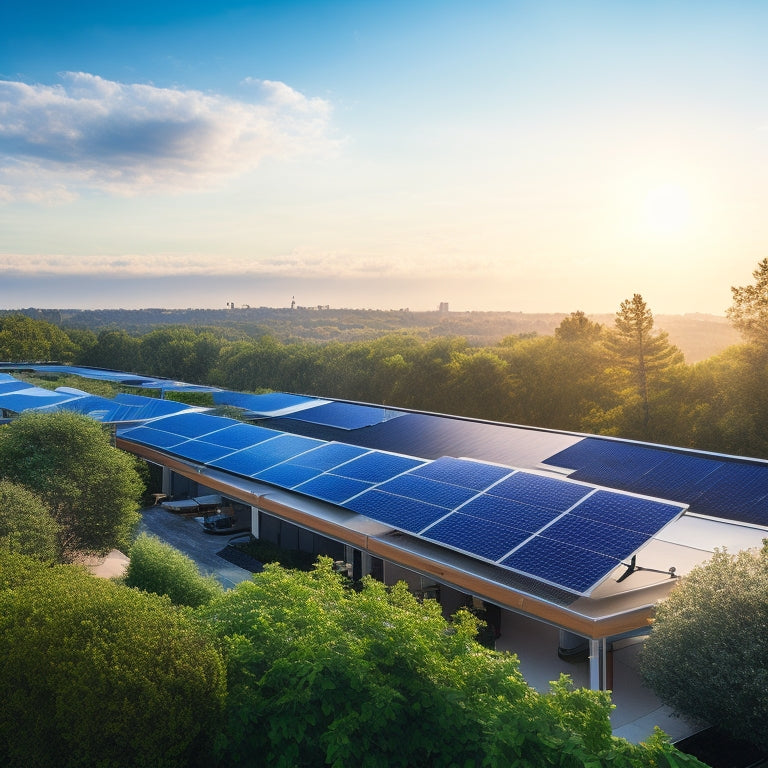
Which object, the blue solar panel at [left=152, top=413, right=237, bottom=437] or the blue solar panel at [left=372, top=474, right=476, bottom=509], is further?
the blue solar panel at [left=152, top=413, right=237, bottom=437]

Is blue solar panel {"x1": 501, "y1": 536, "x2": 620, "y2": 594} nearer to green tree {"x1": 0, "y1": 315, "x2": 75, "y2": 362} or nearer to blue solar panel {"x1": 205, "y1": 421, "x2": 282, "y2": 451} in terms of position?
blue solar panel {"x1": 205, "y1": 421, "x2": 282, "y2": 451}

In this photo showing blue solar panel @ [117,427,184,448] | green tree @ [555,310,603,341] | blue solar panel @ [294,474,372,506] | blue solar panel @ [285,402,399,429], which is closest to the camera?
blue solar panel @ [294,474,372,506]

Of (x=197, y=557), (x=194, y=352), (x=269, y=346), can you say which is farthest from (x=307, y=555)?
(x=194, y=352)

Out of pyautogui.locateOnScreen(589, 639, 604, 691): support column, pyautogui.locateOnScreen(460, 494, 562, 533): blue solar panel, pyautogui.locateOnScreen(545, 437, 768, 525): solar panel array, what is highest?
pyautogui.locateOnScreen(460, 494, 562, 533): blue solar panel

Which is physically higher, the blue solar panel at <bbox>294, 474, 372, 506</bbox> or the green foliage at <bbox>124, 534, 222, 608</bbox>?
the blue solar panel at <bbox>294, 474, 372, 506</bbox>

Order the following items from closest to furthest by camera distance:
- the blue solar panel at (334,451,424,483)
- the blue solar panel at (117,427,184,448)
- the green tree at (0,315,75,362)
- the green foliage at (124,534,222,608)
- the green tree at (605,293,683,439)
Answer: the green foliage at (124,534,222,608)
the blue solar panel at (334,451,424,483)
the blue solar panel at (117,427,184,448)
the green tree at (605,293,683,439)
the green tree at (0,315,75,362)

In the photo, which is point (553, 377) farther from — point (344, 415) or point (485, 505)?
point (485, 505)

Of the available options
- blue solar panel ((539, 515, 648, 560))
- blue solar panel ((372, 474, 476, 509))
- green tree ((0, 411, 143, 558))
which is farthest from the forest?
green tree ((0, 411, 143, 558))
